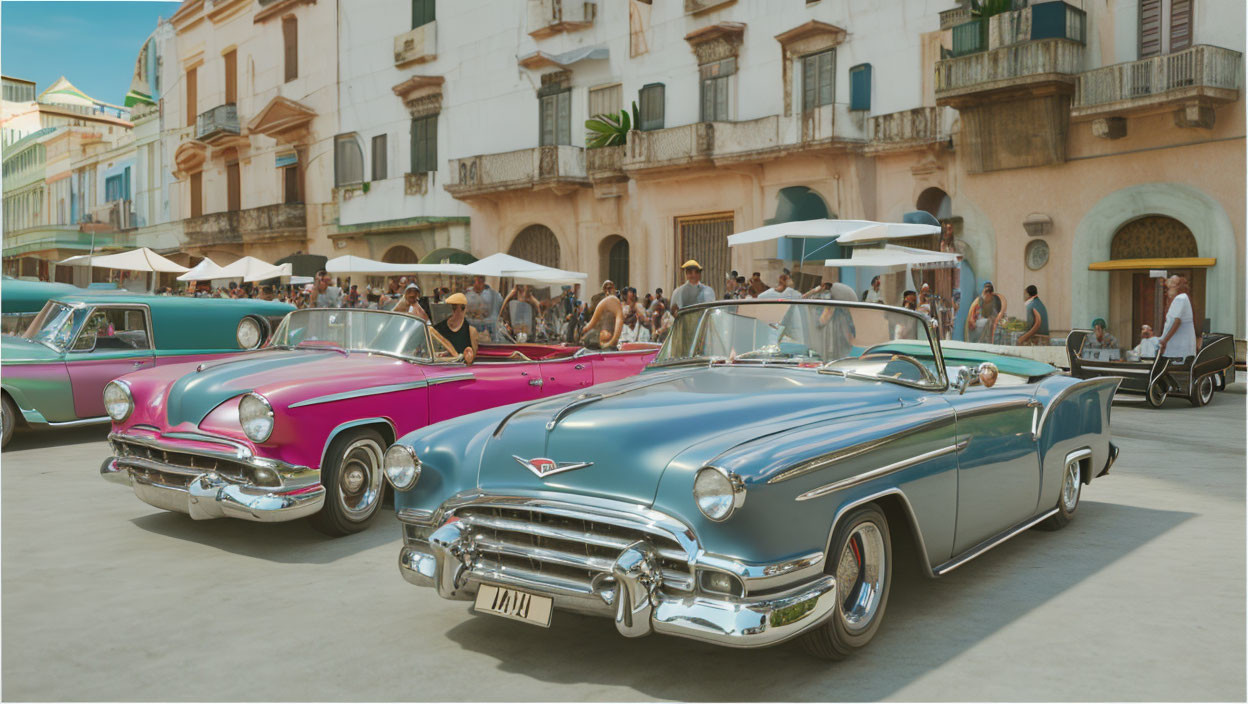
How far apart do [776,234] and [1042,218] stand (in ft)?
19.6

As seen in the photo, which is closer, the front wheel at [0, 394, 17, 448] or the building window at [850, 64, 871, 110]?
the front wheel at [0, 394, 17, 448]

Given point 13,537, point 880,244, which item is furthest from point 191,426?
point 880,244

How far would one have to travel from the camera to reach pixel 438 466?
449 cm

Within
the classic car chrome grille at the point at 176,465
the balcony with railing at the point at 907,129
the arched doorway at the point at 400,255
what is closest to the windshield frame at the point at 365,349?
the classic car chrome grille at the point at 176,465

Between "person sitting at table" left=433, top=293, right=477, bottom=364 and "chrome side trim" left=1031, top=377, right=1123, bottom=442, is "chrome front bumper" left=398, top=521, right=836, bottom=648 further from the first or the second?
"person sitting at table" left=433, top=293, right=477, bottom=364

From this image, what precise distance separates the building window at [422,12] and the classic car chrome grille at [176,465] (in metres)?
26.6

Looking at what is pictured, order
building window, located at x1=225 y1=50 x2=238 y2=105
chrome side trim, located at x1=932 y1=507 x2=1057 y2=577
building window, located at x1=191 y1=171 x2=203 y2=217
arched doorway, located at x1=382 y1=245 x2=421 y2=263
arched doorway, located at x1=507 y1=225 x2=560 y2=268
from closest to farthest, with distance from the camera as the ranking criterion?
chrome side trim, located at x1=932 y1=507 x2=1057 y2=577, arched doorway, located at x1=507 y1=225 x2=560 y2=268, arched doorway, located at x1=382 y1=245 x2=421 y2=263, building window, located at x1=225 y1=50 x2=238 y2=105, building window, located at x1=191 y1=171 x2=203 y2=217

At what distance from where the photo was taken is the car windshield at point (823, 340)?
499 cm

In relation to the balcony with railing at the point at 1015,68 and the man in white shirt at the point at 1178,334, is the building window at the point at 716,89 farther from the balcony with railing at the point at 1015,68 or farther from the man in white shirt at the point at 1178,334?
the man in white shirt at the point at 1178,334

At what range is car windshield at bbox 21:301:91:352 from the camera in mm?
9906

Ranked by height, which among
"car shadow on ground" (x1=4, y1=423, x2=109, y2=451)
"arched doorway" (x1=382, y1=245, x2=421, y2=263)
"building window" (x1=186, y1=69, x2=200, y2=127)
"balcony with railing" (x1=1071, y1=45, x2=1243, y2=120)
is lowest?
"car shadow on ground" (x1=4, y1=423, x2=109, y2=451)

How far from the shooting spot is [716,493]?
12.0 ft

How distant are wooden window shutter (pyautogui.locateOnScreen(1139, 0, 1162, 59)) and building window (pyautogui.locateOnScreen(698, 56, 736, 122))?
8.59m

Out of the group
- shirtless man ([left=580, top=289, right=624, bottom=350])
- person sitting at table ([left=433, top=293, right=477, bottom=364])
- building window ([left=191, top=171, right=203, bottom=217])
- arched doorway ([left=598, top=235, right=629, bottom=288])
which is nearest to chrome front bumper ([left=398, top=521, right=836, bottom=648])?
person sitting at table ([left=433, top=293, right=477, bottom=364])
